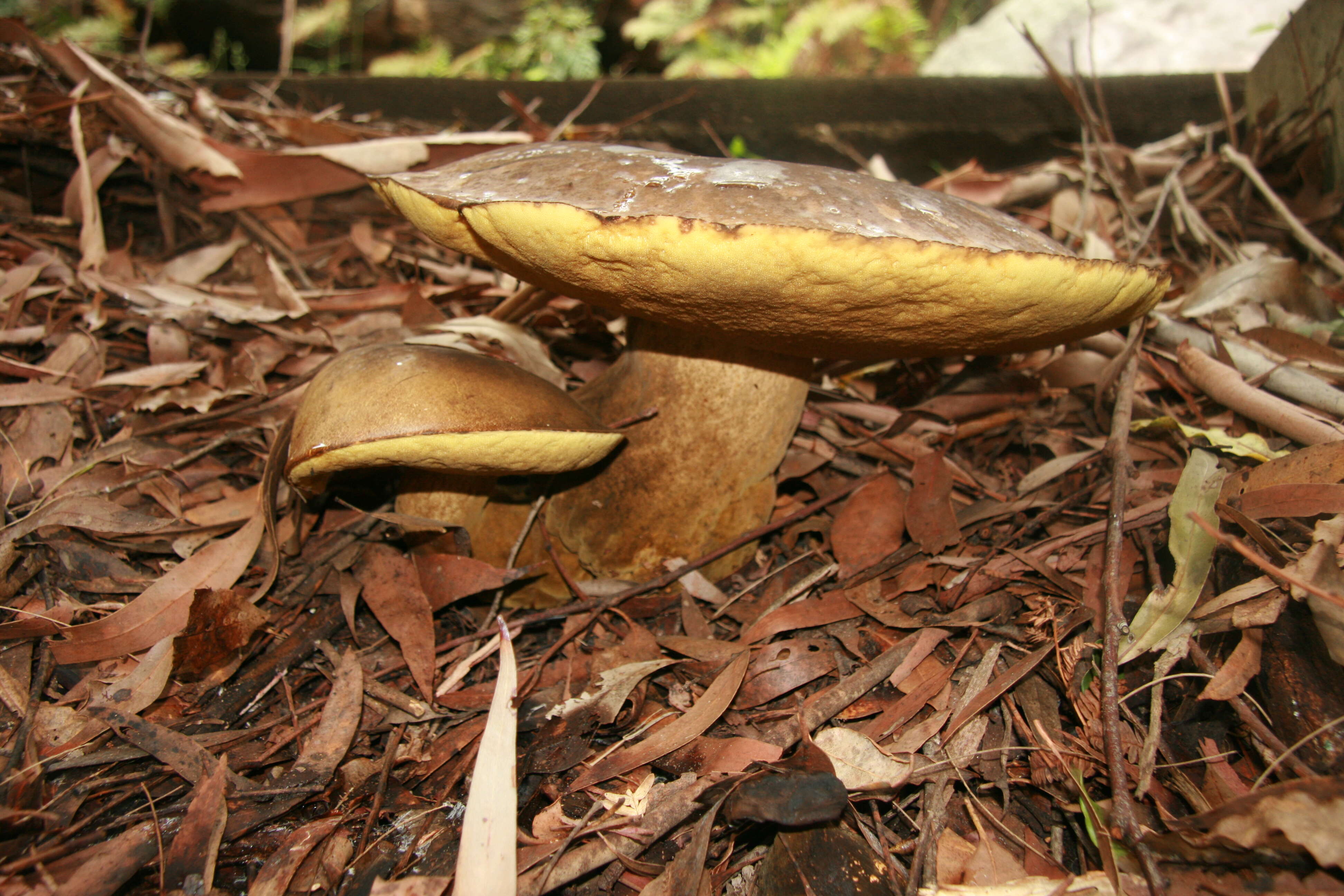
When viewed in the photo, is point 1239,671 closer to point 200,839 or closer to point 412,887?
Result: point 412,887

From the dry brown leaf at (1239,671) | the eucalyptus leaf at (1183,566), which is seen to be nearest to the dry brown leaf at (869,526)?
the eucalyptus leaf at (1183,566)

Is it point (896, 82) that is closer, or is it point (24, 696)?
point (24, 696)

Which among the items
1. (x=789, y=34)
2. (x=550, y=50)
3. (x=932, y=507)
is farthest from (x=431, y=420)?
(x=789, y=34)

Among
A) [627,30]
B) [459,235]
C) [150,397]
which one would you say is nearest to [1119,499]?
[459,235]

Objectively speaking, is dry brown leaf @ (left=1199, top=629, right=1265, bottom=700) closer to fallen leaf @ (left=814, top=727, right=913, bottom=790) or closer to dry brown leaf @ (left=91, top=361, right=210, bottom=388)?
fallen leaf @ (left=814, top=727, right=913, bottom=790)

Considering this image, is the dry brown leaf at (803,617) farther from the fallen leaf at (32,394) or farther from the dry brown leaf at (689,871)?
the fallen leaf at (32,394)

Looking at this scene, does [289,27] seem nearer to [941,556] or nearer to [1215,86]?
[1215,86]
